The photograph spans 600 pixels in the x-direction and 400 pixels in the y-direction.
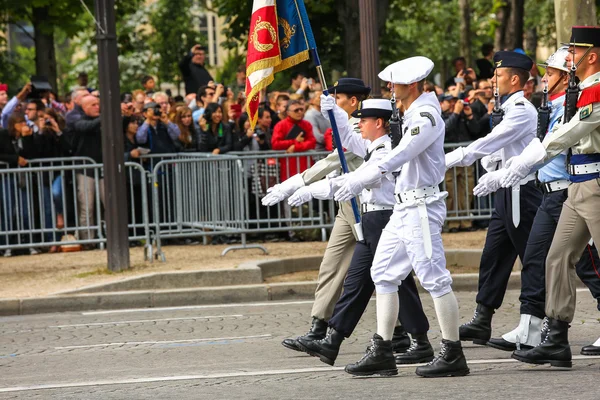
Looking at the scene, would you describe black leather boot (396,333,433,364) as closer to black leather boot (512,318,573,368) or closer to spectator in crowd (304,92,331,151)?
black leather boot (512,318,573,368)

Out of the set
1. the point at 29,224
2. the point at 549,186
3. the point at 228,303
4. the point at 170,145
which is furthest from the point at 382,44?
the point at 549,186

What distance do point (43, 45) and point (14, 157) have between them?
385 inches

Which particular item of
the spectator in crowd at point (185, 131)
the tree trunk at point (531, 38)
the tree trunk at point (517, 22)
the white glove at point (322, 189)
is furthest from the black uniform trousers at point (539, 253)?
the tree trunk at point (531, 38)

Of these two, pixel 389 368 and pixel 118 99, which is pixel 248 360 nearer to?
pixel 389 368

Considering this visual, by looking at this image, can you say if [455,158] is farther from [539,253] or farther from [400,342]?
[400,342]

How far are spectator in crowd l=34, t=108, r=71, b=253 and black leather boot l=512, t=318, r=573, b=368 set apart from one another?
8.56 meters

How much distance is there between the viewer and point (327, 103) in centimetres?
888

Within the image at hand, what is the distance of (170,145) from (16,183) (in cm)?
227

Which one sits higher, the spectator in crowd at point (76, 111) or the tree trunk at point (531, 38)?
the tree trunk at point (531, 38)

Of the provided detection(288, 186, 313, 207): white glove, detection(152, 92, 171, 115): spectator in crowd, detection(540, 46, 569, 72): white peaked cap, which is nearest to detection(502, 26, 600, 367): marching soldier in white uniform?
detection(540, 46, 569, 72): white peaked cap

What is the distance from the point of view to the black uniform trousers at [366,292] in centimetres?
863

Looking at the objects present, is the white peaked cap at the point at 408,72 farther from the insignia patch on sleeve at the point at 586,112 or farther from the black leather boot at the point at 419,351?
the black leather boot at the point at 419,351

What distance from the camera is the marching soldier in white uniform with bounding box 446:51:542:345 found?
Answer: 8.94 m

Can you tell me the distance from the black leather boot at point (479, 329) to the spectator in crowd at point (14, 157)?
7.69 meters
